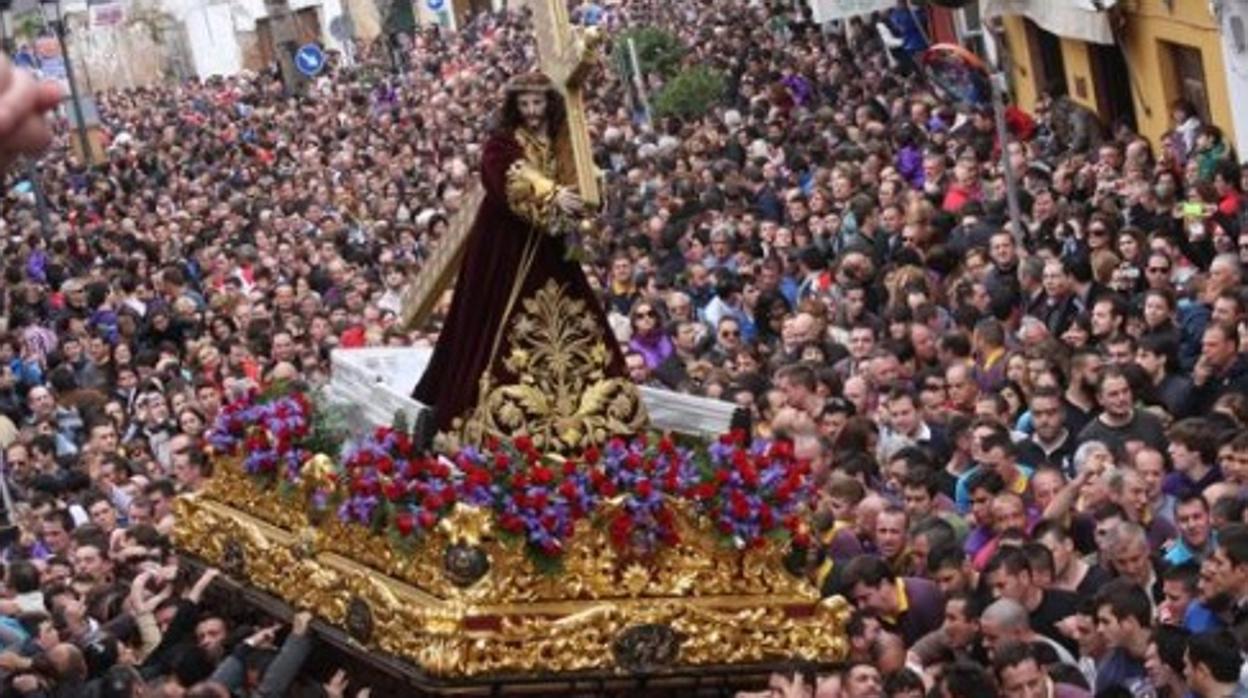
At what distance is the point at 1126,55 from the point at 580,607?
19.3 meters

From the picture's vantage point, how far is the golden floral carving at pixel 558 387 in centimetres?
1089

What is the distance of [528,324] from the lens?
1098 centimetres

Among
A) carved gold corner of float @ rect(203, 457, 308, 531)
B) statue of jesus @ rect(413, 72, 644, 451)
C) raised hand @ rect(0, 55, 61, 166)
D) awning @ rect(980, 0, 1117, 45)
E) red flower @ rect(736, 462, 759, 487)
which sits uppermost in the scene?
→ raised hand @ rect(0, 55, 61, 166)

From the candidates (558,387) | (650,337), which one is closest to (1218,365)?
(558,387)

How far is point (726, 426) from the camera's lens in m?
11.2

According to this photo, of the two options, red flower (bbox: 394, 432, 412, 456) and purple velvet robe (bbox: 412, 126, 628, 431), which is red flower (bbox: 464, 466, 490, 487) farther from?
purple velvet robe (bbox: 412, 126, 628, 431)

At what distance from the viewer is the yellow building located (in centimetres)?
2580

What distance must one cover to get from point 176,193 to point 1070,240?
22880 mm

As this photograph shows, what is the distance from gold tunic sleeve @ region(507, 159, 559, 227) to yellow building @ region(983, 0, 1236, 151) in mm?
14861

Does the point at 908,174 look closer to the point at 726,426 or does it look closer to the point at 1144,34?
the point at 1144,34

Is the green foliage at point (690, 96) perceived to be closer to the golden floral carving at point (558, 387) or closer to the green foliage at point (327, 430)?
the green foliage at point (327, 430)

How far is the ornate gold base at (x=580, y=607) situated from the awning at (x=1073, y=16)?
17.2 meters

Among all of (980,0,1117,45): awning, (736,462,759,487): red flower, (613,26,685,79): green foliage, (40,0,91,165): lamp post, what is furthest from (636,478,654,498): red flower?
(613,26,685,79): green foliage

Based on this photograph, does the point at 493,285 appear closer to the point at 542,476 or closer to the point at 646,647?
the point at 542,476
